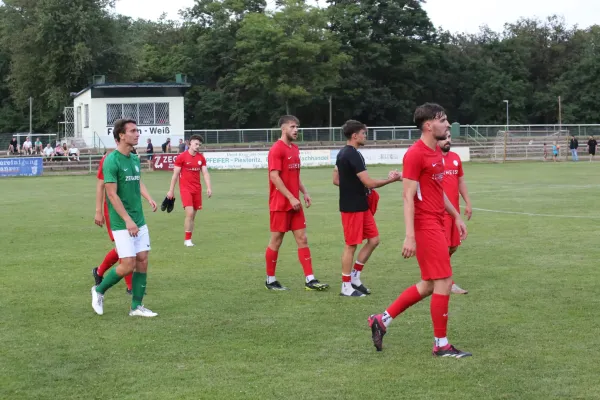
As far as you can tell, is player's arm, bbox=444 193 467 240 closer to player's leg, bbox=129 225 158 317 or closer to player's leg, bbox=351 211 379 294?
player's leg, bbox=351 211 379 294

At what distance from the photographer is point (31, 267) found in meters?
12.4

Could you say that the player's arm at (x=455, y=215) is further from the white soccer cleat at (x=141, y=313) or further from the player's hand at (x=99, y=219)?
the player's hand at (x=99, y=219)

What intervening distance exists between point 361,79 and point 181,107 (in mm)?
28828

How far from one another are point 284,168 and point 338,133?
48607mm

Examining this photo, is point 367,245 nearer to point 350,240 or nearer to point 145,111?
point 350,240

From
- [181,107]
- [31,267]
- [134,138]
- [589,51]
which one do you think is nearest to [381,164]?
[181,107]

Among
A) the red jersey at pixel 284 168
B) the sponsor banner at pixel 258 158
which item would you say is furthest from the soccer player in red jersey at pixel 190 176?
the sponsor banner at pixel 258 158

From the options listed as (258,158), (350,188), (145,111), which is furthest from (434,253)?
(145,111)

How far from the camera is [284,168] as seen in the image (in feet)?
33.1

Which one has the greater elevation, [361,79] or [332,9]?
[332,9]

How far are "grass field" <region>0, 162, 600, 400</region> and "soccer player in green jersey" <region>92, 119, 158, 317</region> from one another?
0.43 meters

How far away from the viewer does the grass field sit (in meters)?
6.25

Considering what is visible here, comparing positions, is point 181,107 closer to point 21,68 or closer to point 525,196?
point 21,68

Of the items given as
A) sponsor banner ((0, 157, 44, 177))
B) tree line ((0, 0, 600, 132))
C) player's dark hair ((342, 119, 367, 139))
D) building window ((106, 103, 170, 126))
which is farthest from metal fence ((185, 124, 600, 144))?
player's dark hair ((342, 119, 367, 139))
